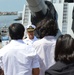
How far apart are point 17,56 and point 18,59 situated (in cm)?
4

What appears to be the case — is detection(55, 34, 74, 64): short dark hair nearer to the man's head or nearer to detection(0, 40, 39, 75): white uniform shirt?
detection(0, 40, 39, 75): white uniform shirt

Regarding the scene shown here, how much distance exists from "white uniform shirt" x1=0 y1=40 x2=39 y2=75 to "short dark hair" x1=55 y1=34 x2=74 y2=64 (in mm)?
1083

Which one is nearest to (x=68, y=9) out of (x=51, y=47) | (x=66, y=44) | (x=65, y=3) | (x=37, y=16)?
(x=65, y=3)

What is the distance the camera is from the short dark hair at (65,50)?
2.67m

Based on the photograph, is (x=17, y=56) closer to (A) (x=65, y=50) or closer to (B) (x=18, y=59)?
(B) (x=18, y=59)

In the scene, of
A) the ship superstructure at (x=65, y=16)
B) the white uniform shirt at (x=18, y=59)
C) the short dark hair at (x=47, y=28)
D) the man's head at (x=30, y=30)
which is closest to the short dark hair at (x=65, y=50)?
the white uniform shirt at (x=18, y=59)

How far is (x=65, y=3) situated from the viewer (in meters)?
11.3

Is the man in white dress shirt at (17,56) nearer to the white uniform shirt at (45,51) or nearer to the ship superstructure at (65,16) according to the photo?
the white uniform shirt at (45,51)

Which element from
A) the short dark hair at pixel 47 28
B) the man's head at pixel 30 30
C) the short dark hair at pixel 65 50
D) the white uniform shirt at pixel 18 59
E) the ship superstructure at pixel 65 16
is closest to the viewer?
the short dark hair at pixel 65 50

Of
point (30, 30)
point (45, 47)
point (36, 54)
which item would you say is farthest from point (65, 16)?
point (36, 54)

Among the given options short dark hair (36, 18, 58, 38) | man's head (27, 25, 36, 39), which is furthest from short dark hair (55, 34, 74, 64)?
man's head (27, 25, 36, 39)

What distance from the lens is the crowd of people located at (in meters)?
2.68

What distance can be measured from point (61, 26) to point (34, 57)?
23.5ft

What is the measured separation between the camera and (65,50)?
8.85 ft
